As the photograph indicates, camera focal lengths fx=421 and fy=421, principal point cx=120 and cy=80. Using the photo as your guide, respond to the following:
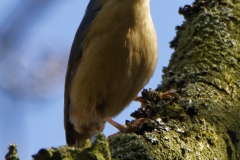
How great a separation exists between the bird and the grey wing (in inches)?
0.8

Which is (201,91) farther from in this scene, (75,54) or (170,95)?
(75,54)

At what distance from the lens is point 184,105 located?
2643 millimetres

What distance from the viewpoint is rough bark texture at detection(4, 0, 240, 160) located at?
217 cm

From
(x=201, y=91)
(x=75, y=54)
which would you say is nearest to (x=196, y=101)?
(x=201, y=91)

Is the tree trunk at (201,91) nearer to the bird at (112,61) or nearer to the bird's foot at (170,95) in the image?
the bird's foot at (170,95)

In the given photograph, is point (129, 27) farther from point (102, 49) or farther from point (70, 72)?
point (70, 72)

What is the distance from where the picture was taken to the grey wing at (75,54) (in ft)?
13.0

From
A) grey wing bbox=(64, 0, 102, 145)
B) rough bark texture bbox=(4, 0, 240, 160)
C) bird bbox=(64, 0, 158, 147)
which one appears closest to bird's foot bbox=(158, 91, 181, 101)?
rough bark texture bbox=(4, 0, 240, 160)

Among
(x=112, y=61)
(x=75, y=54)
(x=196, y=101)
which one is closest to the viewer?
(x=196, y=101)

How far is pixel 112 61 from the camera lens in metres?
3.41

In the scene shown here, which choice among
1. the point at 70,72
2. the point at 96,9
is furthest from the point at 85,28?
the point at 70,72

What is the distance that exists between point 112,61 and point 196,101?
932 millimetres

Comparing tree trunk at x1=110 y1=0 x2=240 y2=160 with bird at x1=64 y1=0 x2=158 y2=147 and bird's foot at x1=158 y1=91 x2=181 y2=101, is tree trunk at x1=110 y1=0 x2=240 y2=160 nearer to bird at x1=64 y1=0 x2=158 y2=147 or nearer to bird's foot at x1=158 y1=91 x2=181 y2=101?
bird's foot at x1=158 y1=91 x2=181 y2=101

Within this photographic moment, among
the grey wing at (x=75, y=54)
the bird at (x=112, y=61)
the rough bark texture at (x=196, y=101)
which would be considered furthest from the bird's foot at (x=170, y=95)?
the grey wing at (x=75, y=54)
